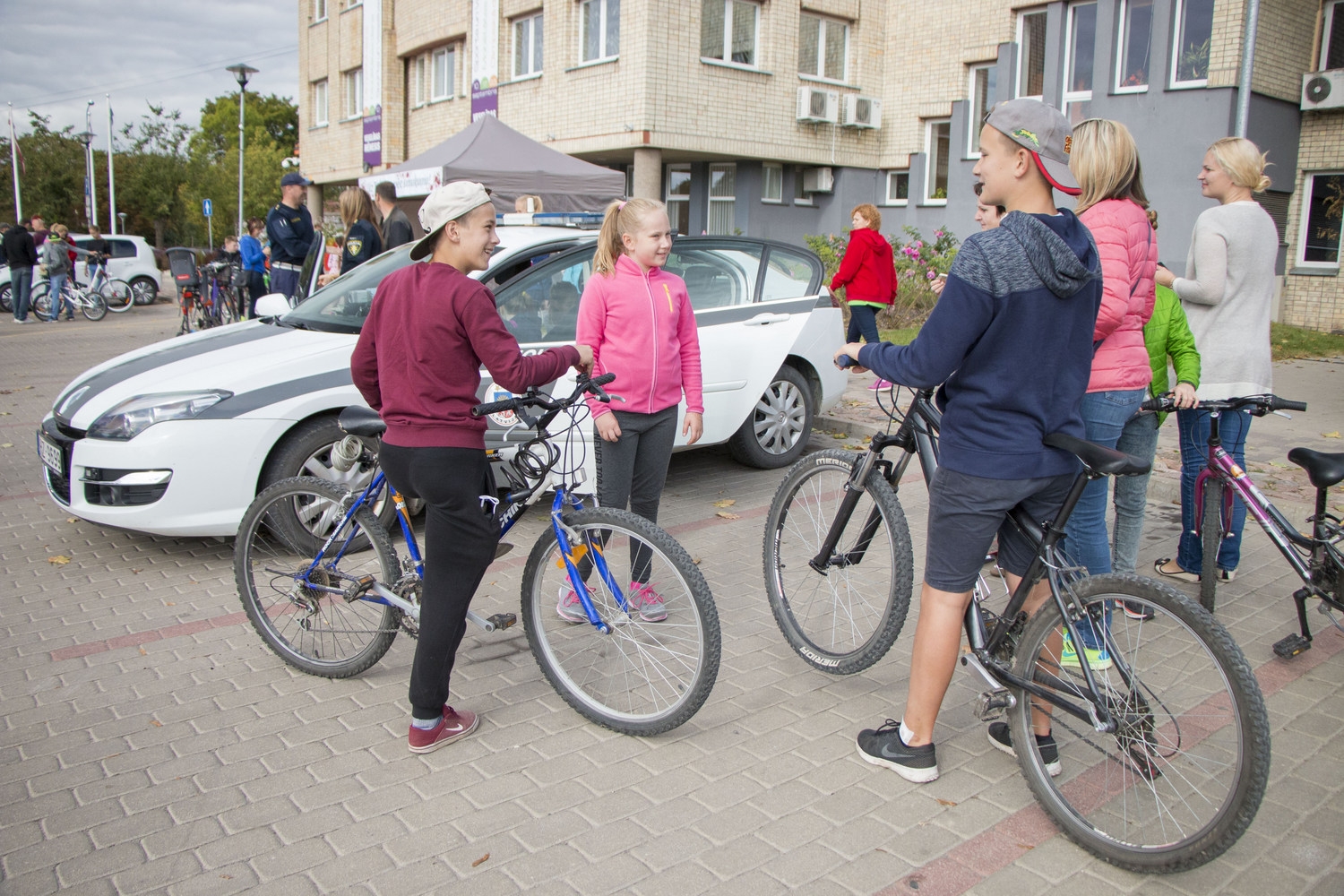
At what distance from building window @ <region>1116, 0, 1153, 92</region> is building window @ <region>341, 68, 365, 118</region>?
2118 centimetres

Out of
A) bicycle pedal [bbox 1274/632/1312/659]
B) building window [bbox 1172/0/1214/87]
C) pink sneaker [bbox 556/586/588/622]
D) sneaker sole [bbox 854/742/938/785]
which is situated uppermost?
building window [bbox 1172/0/1214/87]

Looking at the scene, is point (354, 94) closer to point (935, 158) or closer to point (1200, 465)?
point (935, 158)

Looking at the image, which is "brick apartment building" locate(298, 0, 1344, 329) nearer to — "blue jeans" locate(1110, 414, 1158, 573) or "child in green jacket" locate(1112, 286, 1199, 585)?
"child in green jacket" locate(1112, 286, 1199, 585)

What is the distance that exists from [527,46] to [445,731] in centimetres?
2190

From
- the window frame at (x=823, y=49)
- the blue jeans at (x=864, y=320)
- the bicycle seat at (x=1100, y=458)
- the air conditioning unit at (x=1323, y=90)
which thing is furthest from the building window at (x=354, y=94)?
the bicycle seat at (x=1100, y=458)

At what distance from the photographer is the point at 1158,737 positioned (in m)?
2.95

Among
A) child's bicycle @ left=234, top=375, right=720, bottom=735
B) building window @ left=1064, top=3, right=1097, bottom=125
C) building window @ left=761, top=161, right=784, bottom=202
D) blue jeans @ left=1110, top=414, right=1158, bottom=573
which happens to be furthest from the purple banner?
blue jeans @ left=1110, top=414, right=1158, bottom=573

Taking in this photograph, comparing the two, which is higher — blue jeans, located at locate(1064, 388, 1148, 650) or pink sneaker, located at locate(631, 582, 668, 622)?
blue jeans, located at locate(1064, 388, 1148, 650)

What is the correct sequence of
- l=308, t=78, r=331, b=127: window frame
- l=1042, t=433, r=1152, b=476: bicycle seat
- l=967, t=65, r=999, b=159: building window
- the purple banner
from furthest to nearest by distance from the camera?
1. l=308, t=78, r=331, b=127: window frame
2. the purple banner
3. l=967, t=65, r=999, b=159: building window
4. l=1042, t=433, r=1152, b=476: bicycle seat

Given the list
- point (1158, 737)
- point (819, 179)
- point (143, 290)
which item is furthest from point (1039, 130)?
point (143, 290)

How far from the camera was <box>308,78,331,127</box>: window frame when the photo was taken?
107ft

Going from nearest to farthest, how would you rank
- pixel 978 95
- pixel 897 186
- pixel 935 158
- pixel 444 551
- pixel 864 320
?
pixel 444 551 → pixel 864 320 → pixel 978 95 → pixel 935 158 → pixel 897 186

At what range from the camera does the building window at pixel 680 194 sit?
923 inches

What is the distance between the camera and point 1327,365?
43.5ft
